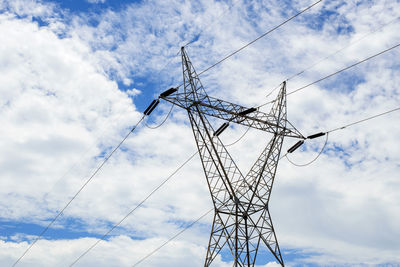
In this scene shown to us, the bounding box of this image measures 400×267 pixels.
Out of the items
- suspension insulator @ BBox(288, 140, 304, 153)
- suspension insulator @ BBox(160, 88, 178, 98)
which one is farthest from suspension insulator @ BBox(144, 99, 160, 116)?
suspension insulator @ BBox(288, 140, 304, 153)

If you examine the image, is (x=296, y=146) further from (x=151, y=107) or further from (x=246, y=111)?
(x=151, y=107)

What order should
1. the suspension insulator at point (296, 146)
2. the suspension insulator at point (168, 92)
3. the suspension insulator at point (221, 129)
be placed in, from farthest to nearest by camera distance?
1. the suspension insulator at point (296, 146)
2. the suspension insulator at point (221, 129)
3. the suspension insulator at point (168, 92)

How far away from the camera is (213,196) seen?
875 inches

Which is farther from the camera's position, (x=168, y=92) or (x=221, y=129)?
(x=221, y=129)

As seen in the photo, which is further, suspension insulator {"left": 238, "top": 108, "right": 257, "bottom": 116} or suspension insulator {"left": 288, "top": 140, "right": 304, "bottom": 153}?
suspension insulator {"left": 288, "top": 140, "right": 304, "bottom": 153}

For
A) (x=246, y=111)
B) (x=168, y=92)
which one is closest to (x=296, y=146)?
(x=246, y=111)

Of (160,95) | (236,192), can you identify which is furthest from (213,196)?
(160,95)

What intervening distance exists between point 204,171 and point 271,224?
514cm

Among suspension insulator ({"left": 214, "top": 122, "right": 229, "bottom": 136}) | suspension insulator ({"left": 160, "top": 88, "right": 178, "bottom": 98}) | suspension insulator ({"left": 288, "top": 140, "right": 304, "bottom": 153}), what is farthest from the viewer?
suspension insulator ({"left": 288, "top": 140, "right": 304, "bottom": 153})

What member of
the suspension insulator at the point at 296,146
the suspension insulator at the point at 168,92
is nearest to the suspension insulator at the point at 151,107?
the suspension insulator at the point at 168,92

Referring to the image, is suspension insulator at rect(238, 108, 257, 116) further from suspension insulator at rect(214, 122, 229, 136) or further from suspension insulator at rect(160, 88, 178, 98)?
suspension insulator at rect(160, 88, 178, 98)

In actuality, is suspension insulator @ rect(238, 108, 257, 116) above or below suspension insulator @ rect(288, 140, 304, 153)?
above

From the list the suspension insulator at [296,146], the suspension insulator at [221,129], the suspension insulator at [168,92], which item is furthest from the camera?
the suspension insulator at [296,146]

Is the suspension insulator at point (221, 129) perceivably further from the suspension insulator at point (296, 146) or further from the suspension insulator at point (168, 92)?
the suspension insulator at point (296, 146)
